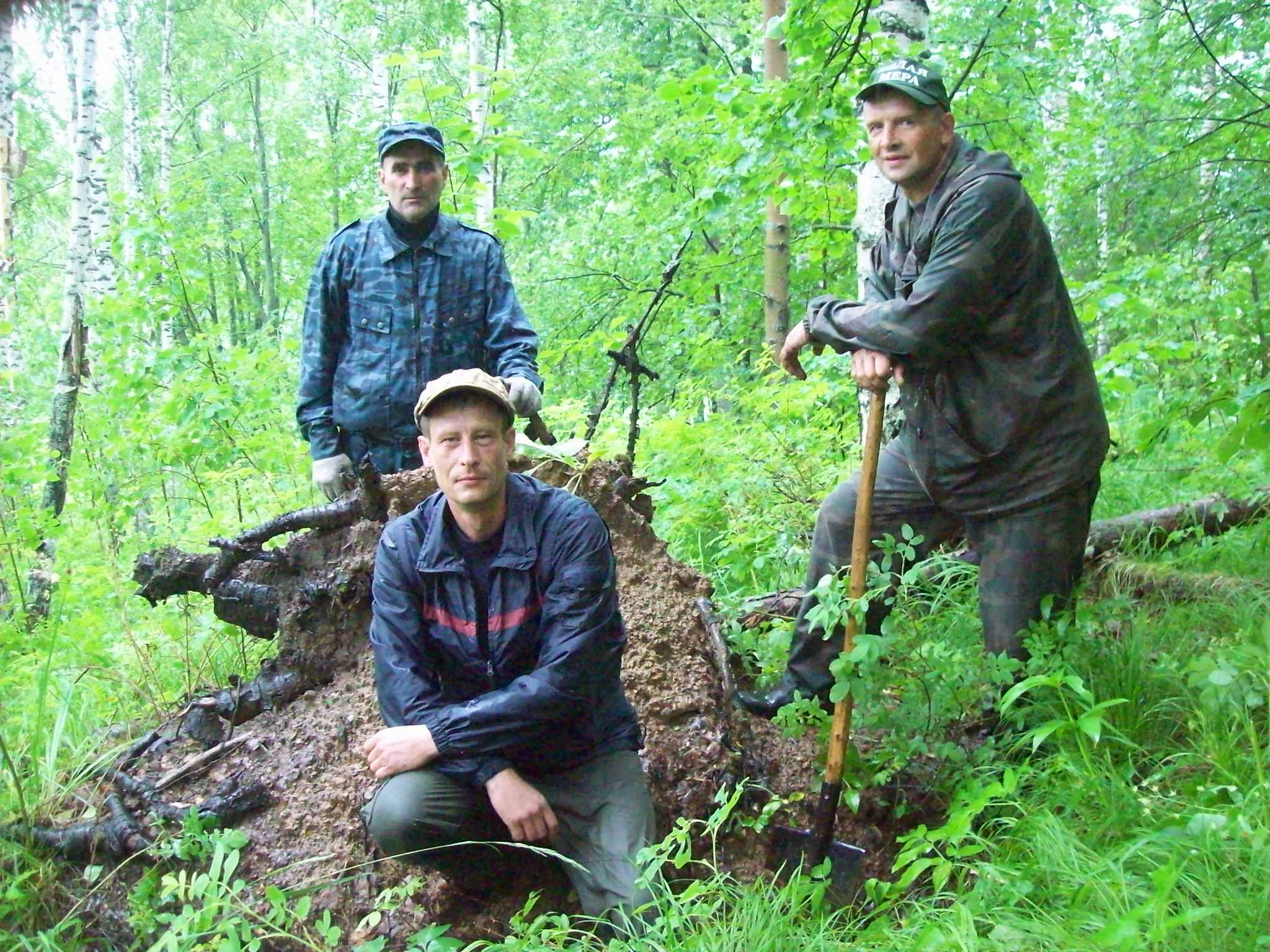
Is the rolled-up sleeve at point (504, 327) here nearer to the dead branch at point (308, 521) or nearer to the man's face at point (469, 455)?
the dead branch at point (308, 521)

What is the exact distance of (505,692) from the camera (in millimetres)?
2982

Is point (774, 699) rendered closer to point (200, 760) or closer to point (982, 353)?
point (982, 353)

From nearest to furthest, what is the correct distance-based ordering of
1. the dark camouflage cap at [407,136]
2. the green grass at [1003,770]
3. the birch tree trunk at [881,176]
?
the green grass at [1003,770]
the dark camouflage cap at [407,136]
the birch tree trunk at [881,176]

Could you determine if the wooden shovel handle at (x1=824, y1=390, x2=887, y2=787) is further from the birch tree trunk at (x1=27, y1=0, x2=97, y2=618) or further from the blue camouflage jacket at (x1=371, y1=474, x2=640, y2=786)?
the birch tree trunk at (x1=27, y1=0, x2=97, y2=618)

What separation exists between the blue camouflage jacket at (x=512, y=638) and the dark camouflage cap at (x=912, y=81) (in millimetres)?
1698

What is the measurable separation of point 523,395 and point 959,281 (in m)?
1.73

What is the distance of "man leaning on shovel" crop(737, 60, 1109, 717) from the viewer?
3.30 meters

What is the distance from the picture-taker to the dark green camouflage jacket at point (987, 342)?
3.28 metres

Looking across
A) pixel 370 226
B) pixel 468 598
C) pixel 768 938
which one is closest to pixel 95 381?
pixel 370 226

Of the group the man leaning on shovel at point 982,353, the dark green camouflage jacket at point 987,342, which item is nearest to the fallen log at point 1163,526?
the man leaning on shovel at point 982,353

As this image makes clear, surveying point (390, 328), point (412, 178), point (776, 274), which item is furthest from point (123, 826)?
point (776, 274)

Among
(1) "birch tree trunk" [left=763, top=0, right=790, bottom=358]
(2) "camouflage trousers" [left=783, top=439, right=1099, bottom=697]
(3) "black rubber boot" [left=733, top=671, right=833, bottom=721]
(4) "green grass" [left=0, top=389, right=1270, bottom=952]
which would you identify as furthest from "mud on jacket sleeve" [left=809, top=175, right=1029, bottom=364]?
(1) "birch tree trunk" [left=763, top=0, right=790, bottom=358]

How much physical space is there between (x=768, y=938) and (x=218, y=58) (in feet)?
85.7

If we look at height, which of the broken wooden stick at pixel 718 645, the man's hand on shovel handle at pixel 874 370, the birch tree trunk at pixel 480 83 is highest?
the birch tree trunk at pixel 480 83
